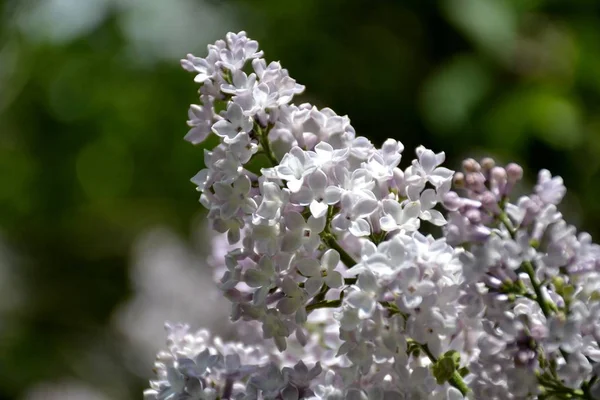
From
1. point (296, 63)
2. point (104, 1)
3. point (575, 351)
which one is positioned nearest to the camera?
point (575, 351)

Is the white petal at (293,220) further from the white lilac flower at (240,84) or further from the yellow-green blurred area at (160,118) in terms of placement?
the yellow-green blurred area at (160,118)

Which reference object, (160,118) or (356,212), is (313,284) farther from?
(160,118)

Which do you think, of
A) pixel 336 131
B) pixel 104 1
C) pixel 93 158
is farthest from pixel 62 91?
pixel 336 131

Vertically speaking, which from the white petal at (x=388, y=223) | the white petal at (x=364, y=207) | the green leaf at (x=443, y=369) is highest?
the white petal at (x=364, y=207)

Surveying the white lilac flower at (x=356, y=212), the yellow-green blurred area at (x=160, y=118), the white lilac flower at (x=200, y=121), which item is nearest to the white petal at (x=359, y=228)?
the white lilac flower at (x=356, y=212)

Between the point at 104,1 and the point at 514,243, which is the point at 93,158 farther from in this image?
the point at 514,243

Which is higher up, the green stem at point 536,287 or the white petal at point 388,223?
the white petal at point 388,223
